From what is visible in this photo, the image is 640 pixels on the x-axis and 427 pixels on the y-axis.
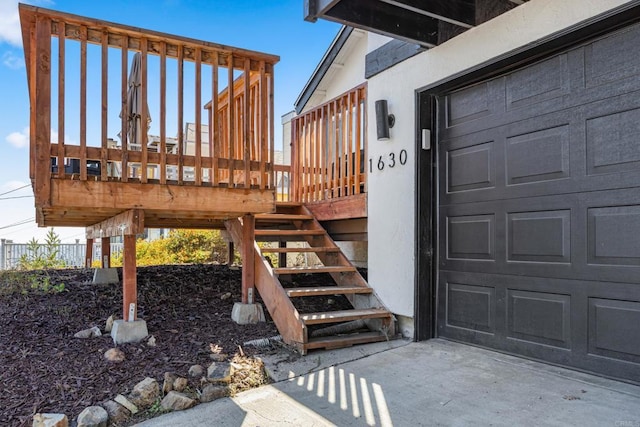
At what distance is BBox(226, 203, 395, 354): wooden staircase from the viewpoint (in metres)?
3.34

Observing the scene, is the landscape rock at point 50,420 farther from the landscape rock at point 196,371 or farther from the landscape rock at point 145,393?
the landscape rock at point 196,371

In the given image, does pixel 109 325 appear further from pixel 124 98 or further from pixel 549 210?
pixel 549 210

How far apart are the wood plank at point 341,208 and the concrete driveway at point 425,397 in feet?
5.56

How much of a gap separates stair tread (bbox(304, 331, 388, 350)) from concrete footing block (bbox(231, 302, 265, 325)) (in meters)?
0.60

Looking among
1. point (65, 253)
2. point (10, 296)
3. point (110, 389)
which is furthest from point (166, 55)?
point (65, 253)

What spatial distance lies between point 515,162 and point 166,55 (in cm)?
284

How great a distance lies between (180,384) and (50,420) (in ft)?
2.25

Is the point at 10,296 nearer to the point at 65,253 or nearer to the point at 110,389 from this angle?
the point at 110,389

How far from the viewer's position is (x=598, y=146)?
2.55 metres

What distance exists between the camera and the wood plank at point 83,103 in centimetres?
305

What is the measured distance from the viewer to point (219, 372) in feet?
9.02

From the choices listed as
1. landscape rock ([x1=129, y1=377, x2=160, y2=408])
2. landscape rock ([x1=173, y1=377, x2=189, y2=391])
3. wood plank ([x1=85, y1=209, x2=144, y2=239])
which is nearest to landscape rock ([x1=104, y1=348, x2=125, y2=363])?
landscape rock ([x1=129, y1=377, x2=160, y2=408])

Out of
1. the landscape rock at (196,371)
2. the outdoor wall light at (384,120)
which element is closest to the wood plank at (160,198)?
the outdoor wall light at (384,120)

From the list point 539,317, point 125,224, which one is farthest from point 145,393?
point 539,317
